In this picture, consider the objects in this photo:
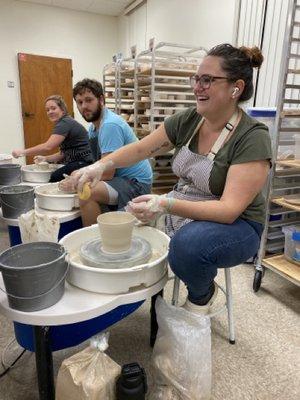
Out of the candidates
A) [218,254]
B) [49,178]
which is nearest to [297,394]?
[218,254]

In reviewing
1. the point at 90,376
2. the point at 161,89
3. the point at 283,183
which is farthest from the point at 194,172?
the point at 161,89

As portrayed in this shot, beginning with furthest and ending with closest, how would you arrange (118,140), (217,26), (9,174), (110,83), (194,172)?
(110,83) → (217,26) → (9,174) → (118,140) → (194,172)

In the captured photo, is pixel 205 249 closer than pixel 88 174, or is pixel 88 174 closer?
pixel 205 249

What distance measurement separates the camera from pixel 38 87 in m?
5.30

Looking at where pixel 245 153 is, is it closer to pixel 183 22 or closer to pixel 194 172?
pixel 194 172

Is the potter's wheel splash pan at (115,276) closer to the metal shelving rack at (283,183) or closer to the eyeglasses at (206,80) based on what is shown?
the eyeglasses at (206,80)

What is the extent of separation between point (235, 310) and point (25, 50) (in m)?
5.24

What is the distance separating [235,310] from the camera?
5.55 ft

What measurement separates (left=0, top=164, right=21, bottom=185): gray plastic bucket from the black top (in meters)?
0.56

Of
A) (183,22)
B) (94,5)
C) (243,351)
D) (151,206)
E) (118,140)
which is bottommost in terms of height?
(243,351)

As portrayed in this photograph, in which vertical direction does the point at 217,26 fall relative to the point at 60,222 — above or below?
above

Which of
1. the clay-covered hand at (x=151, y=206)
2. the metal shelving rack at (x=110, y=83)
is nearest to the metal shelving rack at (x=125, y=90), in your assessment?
the metal shelving rack at (x=110, y=83)

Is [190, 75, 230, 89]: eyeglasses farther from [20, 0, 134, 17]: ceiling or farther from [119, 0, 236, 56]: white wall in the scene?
[20, 0, 134, 17]: ceiling

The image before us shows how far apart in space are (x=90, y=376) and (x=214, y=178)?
75cm
